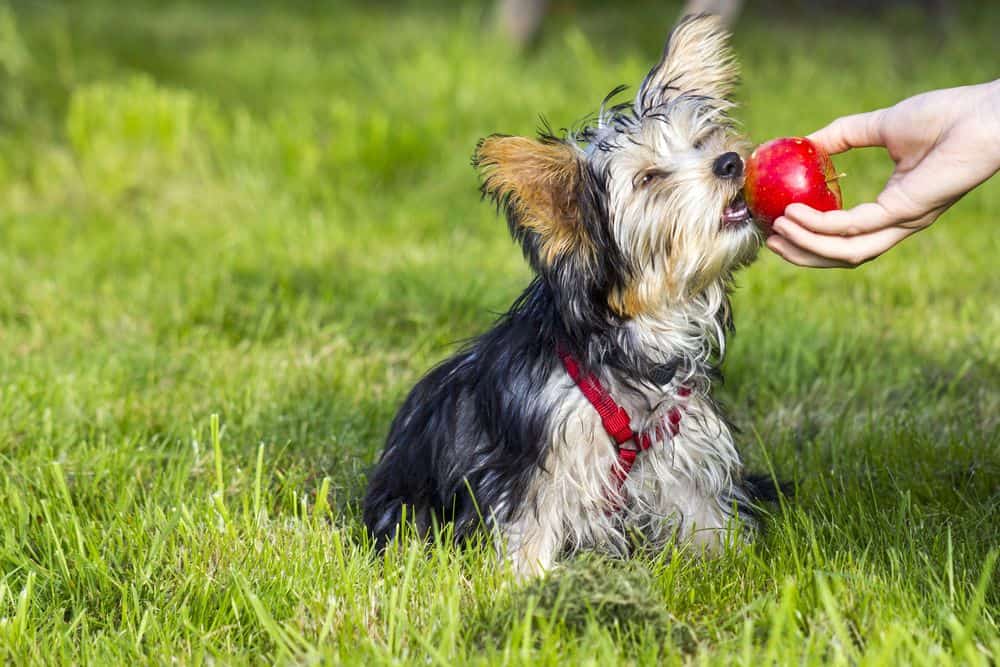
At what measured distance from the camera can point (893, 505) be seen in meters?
3.41

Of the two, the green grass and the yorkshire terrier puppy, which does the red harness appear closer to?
the yorkshire terrier puppy

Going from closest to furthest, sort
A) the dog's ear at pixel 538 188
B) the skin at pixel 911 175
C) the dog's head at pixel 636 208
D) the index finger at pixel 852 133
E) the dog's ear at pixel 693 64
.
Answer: the skin at pixel 911 175 < the dog's ear at pixel 538 188 < the dog's head at pixel 636 208 < the index finger at pixel 852 133 < the dog's ear at pixel 693 64

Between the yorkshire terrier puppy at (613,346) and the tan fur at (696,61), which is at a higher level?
the tan fur at (696,61)

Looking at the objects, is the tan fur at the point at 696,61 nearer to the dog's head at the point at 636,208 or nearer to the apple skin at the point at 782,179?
the dog's head at the point at 636,208

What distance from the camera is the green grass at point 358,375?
275 cm

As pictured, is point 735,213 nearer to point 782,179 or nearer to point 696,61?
point 782,179

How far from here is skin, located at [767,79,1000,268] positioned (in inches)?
107

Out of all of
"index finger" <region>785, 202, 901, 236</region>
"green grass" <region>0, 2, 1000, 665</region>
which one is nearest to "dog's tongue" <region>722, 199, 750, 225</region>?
"index finger" <region>785, 202, 901, 236</region>

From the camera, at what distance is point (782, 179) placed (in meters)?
2.91

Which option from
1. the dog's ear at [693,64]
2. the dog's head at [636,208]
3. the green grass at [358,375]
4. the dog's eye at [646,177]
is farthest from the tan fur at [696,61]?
the green grass at [358,375]

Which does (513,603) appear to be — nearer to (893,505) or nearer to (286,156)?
(893,505)

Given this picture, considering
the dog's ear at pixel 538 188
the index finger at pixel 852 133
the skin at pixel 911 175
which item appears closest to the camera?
the skin at pixel 911 175

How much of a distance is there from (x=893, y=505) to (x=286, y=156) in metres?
5.09

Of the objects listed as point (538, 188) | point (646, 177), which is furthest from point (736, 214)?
point (538, 188)
